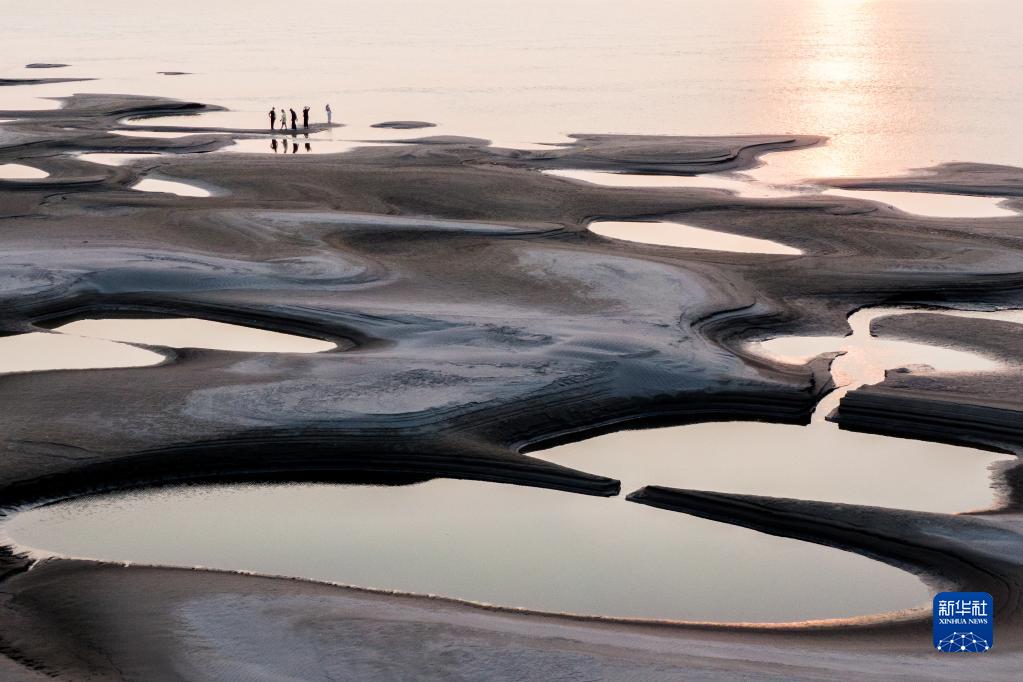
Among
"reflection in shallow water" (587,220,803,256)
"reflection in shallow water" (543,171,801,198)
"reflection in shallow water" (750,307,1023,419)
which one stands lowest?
"reflection in shallow water" (750,307,1023,419)

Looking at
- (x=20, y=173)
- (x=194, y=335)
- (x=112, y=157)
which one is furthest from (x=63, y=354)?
(x=112, y=157)

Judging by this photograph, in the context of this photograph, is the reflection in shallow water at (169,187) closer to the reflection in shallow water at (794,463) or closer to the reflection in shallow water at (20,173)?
the reflection in shallow water at (20,173)

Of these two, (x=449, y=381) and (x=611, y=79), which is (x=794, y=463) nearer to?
(x=449, y=381)

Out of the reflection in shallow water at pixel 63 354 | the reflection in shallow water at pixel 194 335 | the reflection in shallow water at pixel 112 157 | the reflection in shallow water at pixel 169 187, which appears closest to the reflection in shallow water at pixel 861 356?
the reflection in shallow water at pixel 194 335

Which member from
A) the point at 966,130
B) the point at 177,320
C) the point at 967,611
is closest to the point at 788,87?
the point at 966,130

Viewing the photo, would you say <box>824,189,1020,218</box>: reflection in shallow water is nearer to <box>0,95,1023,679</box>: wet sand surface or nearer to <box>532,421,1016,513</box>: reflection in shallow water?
<box>0,95,1023,679</box>: wet sand surface

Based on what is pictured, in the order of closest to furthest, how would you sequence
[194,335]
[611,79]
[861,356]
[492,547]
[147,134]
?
[492,547] < [861,356] < [194,335] < [147,134] < [611,79]

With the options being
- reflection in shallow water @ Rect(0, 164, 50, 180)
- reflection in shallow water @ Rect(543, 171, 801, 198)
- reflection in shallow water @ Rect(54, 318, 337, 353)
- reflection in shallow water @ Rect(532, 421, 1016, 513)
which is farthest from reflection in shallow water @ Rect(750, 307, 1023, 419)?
reflection in shallow water @ Rect(0, 164, 50, 180)
